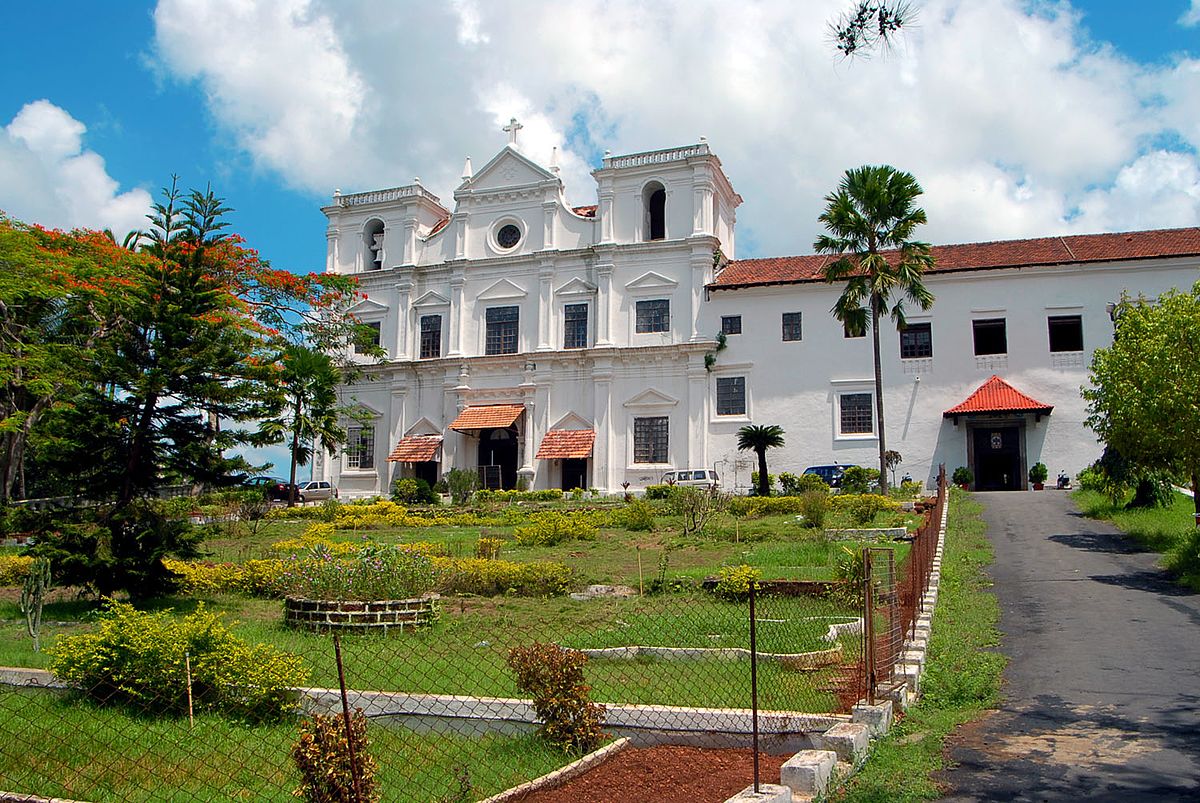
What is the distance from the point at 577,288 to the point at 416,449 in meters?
9.38

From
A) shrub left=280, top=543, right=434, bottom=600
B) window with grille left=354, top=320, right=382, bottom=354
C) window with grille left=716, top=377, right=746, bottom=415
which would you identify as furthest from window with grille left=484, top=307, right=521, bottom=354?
shrub left=280, top=543, right=434, bottom=600

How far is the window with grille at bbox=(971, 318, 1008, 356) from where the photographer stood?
32.3 meters

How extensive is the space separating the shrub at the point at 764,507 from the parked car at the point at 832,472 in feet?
22.3

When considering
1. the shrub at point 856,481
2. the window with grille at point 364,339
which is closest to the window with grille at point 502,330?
the window with grille at point 364,339

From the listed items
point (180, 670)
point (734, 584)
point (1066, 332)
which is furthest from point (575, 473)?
point (180, 670)

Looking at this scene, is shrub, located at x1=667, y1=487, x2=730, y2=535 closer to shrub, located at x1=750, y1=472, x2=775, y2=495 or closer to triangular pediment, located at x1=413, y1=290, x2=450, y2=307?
shrub, located at x1=750, y1=472, x2=775, y2=495

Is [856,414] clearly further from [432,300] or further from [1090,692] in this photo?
[1090,692]

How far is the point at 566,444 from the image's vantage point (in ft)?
119

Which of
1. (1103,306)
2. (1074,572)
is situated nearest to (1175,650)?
(1074,572)

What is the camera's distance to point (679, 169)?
3669 centimetres

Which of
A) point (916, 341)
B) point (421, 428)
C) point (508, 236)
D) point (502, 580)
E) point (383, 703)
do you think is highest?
point (508, 236)

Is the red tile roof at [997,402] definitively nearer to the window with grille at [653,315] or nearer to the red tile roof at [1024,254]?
the red tile roof at [1024,254]

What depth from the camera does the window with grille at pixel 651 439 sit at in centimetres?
3584

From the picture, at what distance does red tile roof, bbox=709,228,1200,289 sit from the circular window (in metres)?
9.07
